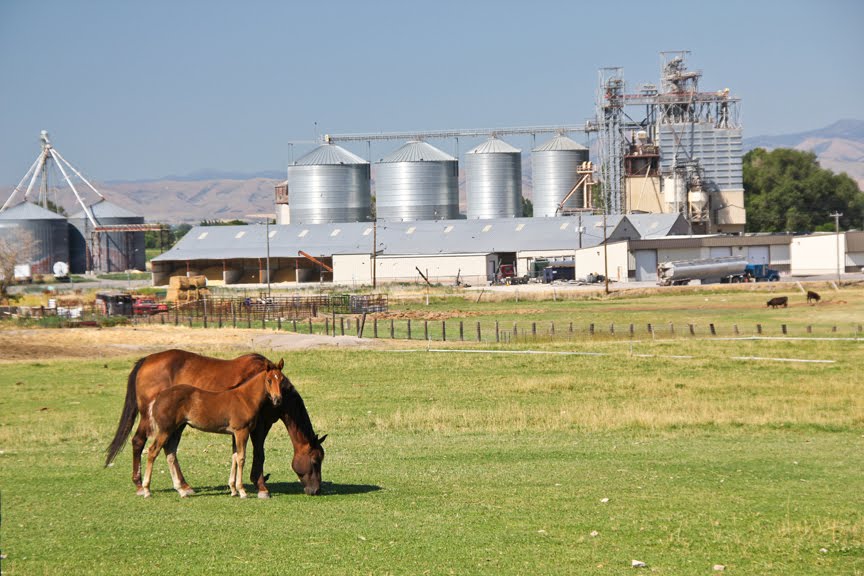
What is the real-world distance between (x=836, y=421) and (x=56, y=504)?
17727 millimetres

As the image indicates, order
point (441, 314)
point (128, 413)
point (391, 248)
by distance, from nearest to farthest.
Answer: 1. point (128, 413)
2. point (441, 314)
3. point (391, 248)

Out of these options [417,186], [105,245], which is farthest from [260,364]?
[105,245]

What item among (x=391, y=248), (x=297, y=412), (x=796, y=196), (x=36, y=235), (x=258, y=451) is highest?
(x=796, y=196)

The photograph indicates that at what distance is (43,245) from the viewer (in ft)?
446

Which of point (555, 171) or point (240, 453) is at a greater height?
point (555, 171)

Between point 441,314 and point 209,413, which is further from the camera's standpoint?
point 441,314

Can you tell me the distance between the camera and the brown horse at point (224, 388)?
15156mm

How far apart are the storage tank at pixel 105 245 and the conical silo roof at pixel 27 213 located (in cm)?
433

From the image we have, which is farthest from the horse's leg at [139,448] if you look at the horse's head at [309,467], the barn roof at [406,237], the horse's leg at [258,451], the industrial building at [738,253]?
the barn roof at [406,237]

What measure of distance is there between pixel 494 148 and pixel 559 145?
7.94m

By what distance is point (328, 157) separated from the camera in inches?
5315

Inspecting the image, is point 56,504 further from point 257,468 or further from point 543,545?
point 543,545

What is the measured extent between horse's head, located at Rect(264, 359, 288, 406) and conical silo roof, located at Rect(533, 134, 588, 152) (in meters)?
123

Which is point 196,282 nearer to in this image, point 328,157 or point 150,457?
point 328,157
